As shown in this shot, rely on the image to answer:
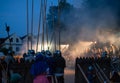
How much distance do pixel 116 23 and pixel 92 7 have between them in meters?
7.80

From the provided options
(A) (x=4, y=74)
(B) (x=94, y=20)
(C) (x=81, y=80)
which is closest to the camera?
(A) (x=4, y=74)

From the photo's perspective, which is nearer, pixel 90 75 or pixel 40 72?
pixel 40 72

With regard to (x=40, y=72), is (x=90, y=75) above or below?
below

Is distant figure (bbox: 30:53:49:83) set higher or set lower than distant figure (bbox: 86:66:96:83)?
higher

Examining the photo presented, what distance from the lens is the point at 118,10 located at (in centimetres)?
4844

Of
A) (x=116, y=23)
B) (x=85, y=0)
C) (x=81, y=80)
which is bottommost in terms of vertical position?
(x=81, y=80)

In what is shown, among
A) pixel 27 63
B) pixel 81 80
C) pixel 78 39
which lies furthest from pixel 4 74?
pixel 78 39

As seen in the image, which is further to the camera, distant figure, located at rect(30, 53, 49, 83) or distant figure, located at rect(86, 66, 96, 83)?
distant figure, located at rect(86, 66, 96, 83)

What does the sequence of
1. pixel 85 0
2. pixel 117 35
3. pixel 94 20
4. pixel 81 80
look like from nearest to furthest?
pixel 81 80, pixel 117 35, pixel 94 20, pixel 85 0

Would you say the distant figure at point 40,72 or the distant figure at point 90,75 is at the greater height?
the distant figure at point 40,72

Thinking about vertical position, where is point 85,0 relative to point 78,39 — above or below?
above

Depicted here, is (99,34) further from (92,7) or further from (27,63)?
(27,63)

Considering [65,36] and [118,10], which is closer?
[118,10]

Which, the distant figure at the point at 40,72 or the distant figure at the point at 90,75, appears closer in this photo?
the distant figure at the point at 40,72
